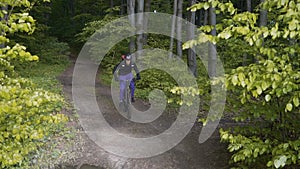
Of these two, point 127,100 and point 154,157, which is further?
point 127,100

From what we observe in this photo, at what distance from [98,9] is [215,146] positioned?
74.9 feet

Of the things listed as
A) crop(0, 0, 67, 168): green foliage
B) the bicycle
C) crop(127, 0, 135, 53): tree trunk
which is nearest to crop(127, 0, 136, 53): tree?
crop(127, 0, 135, 53): tree trunk

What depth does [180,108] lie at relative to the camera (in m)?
10.6

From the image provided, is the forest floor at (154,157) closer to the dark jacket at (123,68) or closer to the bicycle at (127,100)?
the bicycle at (127,100)

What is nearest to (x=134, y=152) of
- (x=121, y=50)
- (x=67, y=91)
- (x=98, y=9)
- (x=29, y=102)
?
(x=29, y=102)

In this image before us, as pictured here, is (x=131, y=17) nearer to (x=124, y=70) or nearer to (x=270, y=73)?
(x=124, y=70)

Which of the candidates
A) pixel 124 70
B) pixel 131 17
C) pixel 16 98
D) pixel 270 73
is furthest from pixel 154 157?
pixel 131 17

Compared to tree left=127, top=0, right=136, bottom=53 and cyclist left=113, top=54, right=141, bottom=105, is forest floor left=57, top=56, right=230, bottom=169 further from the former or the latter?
tree left=127, top=0, right=136, bottom=53

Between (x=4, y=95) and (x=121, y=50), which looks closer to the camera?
(x=4, y=95)

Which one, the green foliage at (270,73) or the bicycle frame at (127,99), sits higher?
the green foliage at (270,73)

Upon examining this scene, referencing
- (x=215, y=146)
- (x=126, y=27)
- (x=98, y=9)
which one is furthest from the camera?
(x=98, y=9)

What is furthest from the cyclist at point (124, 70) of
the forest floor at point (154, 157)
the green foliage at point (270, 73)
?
the green foliage at point (270, 73)


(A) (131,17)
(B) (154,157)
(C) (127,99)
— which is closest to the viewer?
(B) (154,157)

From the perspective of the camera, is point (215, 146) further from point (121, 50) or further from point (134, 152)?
point (121, 50)
